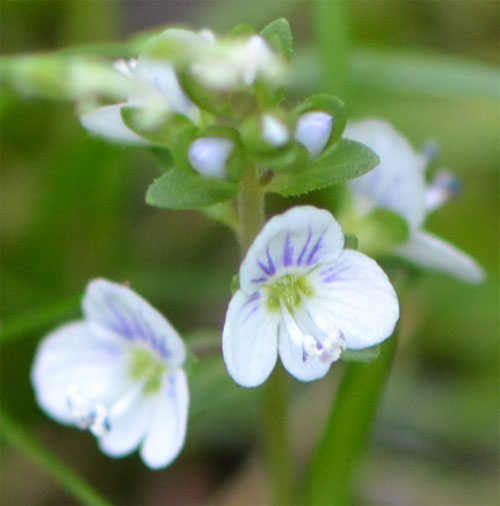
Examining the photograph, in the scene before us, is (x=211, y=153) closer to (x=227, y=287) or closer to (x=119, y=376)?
(x=119, y=376)

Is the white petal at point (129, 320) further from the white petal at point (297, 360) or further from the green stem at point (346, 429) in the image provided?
the green stem at point (346, 429)

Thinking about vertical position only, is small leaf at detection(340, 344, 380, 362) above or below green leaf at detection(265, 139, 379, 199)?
below

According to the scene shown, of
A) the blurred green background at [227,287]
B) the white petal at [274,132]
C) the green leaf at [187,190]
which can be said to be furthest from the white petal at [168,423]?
the blurred green background at [227,287]

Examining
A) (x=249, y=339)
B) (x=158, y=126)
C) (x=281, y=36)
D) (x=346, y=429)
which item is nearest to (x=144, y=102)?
(x=158, y=126)

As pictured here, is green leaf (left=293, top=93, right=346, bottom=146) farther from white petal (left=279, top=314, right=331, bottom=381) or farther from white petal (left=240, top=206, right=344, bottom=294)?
white petal (left=279, top=314, right=331, bottom=381)

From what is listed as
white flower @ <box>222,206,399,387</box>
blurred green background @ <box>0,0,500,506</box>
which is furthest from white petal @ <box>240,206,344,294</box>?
blurred green background @ <box>0,0,500,506</box>
